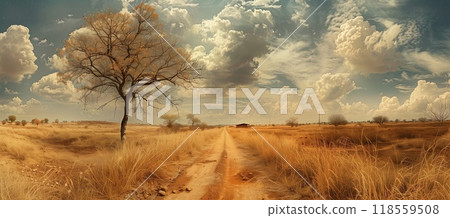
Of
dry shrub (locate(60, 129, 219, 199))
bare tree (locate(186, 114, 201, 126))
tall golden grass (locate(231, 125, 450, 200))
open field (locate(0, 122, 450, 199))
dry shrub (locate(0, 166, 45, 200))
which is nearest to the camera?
tall golden grass (locate(231, 125, 450, 200))

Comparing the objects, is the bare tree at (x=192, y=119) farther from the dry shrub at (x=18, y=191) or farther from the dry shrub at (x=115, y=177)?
the dry shrub at (x=18, y=191)

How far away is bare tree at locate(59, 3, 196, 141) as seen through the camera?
7539mm

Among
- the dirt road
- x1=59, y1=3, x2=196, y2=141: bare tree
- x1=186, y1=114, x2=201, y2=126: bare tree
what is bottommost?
the dirt road

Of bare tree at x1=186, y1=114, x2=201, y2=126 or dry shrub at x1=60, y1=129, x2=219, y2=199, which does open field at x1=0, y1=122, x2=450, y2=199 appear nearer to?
dry shrub at x1=60, y1=129, x2=219, y2=199

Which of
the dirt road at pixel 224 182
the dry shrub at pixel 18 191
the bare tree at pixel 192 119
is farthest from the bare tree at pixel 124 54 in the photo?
the dry shrub at pixel 18 191

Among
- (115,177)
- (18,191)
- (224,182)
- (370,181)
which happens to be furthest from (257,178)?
(18,191)

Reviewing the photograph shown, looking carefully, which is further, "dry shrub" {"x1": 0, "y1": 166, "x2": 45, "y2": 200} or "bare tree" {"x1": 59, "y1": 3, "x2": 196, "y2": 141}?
"bare tree" {"x1": 59, "y1": 3, "x2": 196, "y2": 141}

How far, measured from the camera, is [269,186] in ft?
15.8

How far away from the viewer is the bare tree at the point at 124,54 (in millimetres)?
7539

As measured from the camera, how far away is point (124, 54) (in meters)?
8.42

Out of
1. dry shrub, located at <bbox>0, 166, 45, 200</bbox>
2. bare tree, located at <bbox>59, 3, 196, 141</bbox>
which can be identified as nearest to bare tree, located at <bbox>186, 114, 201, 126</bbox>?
bare tree, located at <bbox>59, 3, 196, 141</bbox>

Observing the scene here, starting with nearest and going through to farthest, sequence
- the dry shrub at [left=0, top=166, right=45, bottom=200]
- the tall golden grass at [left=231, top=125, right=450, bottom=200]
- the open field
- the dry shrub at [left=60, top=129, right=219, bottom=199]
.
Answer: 1. the tall golden grass at [left=231, top=125, right=450, bottom=200]
2. the open field
3. the dry shrub at [left=0, top=166, right=45, bottom=200]
4. the dry shrub at [left=60, top=129, right=219, bottom=199]

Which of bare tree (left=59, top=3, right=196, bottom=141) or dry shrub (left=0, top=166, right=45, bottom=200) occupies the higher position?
bare tree (left=59, top=3, right=196, bottom=141)
